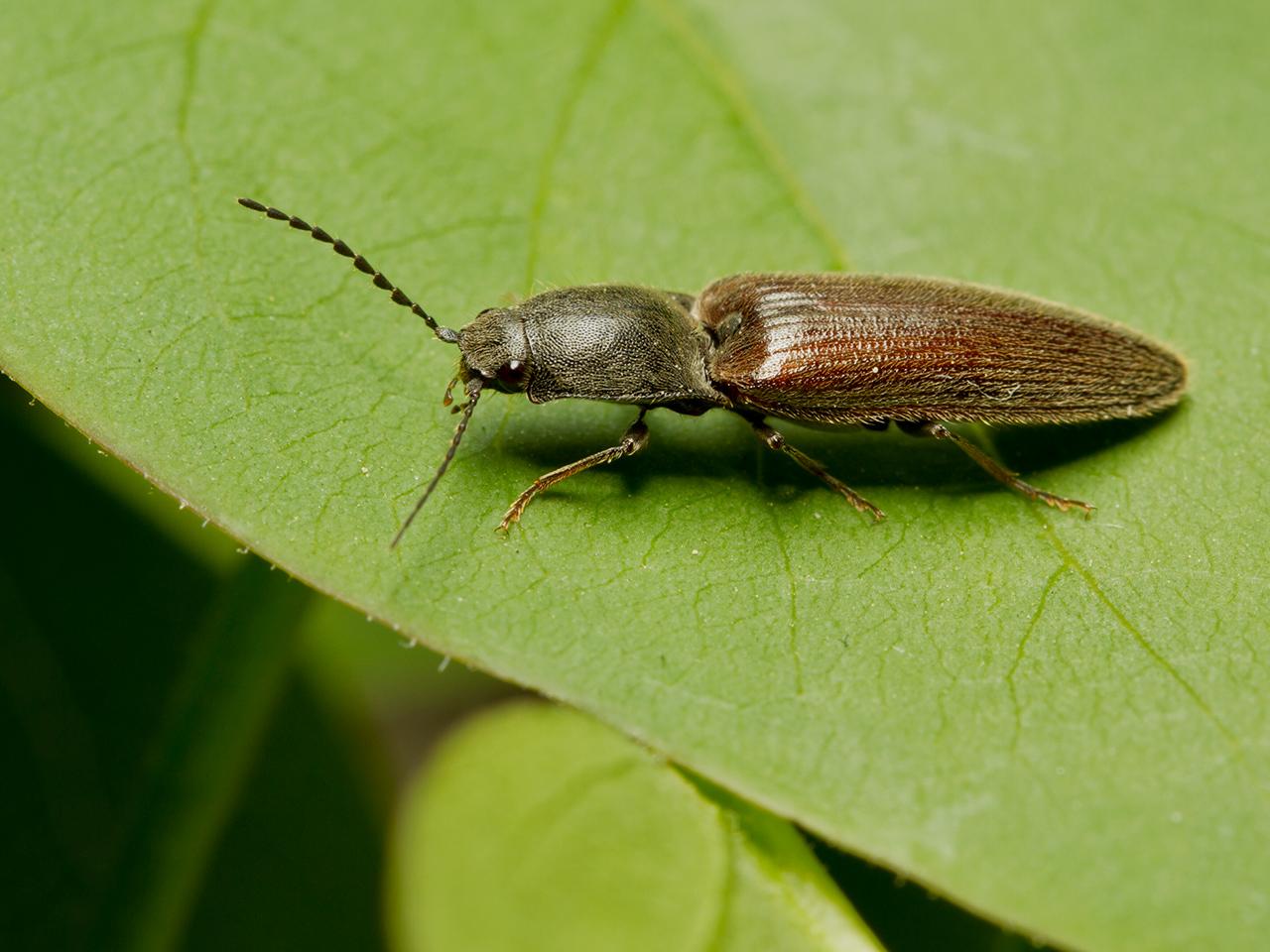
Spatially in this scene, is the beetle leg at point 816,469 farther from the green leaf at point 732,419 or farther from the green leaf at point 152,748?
the green leaf at point 152,748

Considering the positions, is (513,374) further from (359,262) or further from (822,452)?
(822,452)

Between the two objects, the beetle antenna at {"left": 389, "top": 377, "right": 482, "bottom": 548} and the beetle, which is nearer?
the beetle antenna at {"left": 389, "top": 377, "right": 482, "bottom": 548}

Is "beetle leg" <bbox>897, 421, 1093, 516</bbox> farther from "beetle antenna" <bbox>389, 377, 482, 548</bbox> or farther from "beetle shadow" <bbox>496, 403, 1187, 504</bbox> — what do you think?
"beetle antenna" <bbox>389, 377, 482, 548</bbox>

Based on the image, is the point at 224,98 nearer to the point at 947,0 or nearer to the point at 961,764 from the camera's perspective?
the point at 947,0

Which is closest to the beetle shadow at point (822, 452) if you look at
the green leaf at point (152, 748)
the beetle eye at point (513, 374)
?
the beetle eye at point (513, 374)

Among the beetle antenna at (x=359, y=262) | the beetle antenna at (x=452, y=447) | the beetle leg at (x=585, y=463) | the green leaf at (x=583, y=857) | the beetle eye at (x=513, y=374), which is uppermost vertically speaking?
the beetle antenna at (x=359, y=262)

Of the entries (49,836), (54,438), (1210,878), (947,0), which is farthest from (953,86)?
(49,836)

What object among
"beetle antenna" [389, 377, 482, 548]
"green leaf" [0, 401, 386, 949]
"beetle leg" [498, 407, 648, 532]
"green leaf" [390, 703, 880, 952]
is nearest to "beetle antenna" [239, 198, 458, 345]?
"beetle antenna" [389, 377, 482, 548]
